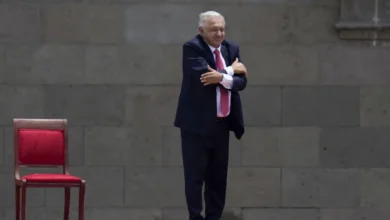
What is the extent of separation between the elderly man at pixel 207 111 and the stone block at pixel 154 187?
181 centimetres

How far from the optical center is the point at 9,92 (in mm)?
10914

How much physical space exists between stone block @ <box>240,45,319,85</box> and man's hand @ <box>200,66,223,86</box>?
6.70ft

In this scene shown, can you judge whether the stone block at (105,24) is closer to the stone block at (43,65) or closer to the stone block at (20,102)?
the stone block at (43,65)

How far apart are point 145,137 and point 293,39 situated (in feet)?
5.82

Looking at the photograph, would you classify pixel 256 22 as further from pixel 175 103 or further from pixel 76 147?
pixel 76 147

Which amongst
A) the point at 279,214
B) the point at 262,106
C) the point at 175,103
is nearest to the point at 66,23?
the point at 175,103

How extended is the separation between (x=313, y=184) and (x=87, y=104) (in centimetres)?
241

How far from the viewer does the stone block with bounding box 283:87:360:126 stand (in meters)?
11.0

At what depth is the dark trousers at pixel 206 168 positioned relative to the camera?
9.06m

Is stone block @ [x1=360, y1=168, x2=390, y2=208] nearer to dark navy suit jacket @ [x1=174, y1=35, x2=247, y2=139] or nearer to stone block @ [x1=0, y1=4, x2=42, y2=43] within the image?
dark navy suit jacket @ [x1=174, y1=35, x2=247, y2=139]

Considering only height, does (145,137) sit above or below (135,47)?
below

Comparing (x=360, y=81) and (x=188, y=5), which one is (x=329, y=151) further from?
(x=188, y=5)

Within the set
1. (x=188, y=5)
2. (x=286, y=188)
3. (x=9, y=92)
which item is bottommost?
(x=286, y=188)

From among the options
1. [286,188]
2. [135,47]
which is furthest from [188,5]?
[286,188]
